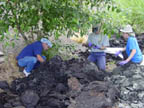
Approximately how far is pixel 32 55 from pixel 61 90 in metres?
1.40

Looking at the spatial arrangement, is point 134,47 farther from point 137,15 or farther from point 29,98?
point 137,15

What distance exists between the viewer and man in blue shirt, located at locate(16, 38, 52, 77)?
4943mm

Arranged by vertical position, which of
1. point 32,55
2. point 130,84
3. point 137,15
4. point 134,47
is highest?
point 137,15

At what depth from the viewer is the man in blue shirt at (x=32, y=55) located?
16.2 ft

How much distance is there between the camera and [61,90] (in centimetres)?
405

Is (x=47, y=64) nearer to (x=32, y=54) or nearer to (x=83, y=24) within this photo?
(x=32, y=54)

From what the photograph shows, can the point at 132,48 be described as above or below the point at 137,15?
below

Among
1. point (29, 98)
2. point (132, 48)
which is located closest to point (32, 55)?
point (29, 98)

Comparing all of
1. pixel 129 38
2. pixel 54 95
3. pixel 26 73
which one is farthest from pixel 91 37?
pixel 54 95

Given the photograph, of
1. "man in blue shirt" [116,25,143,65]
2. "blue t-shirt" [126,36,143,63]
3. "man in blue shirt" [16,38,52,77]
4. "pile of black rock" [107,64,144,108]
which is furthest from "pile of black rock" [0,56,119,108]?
"blue t-shirt" [126,36,143,63]

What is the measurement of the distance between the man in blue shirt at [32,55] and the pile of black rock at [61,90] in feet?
0.99

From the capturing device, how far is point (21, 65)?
5.16 meters

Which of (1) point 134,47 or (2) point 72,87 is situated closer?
(2) point 72,87

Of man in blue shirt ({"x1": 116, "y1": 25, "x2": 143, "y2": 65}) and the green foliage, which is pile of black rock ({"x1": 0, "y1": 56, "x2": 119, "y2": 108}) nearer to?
man in blue shirt ({"x1": 116, "y1": 25, "x2": 143, "y2": 65})
